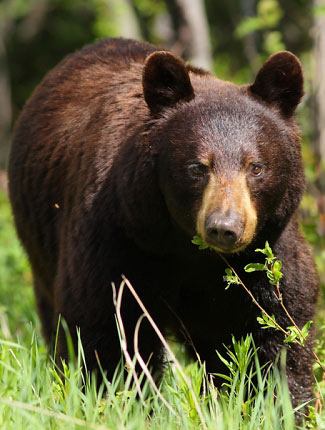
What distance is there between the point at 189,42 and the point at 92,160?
4734mm

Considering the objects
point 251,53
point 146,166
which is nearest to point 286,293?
point 146,166

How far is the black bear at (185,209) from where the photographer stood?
4.07m

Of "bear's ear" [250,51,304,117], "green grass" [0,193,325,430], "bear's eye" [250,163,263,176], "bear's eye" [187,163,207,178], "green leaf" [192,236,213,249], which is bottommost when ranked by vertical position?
"green grass" [0,193,325,430]

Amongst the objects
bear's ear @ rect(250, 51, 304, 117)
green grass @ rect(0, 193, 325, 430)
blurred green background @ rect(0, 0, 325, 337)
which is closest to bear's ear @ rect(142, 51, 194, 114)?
bear's ear @ rect(250, 51, 304, 117)

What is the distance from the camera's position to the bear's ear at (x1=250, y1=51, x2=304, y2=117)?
14.1ft

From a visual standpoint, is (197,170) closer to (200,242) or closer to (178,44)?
(200,242)

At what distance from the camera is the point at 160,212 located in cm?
430

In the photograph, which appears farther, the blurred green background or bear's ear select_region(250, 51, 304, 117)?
the blurred green background

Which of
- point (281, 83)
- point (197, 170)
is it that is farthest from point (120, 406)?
point (281, 83)

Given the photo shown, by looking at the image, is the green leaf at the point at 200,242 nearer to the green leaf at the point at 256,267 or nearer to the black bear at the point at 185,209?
the black bear at the point at 185,209

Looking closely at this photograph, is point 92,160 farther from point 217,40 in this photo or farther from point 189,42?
point 217,40

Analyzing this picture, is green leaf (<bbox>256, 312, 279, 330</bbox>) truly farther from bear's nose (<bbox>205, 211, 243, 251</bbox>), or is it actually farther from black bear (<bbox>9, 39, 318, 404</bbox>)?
bear's nose (<bbox>205, 211, 243, 251</bbox>)

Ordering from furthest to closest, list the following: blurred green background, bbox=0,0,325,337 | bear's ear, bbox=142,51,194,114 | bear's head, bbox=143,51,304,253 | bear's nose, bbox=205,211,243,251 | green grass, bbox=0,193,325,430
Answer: blurred green background, bbox=0,0,325,337 → bear's ear, bbox=142,51,194,114 → bear's head, bbox=143,51,304,253 → bear's nose, bbox=205,211,243,251 → green grass, bbox=0,193,325,430

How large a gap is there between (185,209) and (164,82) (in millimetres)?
729
